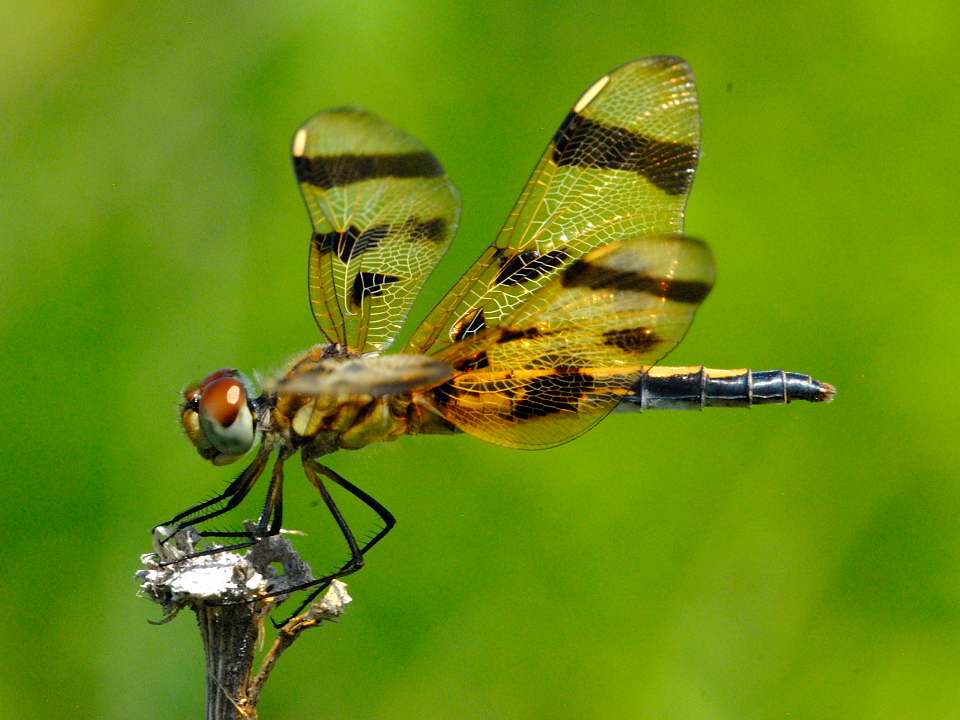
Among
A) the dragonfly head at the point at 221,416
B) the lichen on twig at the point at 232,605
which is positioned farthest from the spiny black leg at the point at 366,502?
the lichen on twig at the point at 232,605

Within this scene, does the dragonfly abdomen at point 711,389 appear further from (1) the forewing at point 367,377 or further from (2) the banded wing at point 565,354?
(1) the forewing at point 367,377

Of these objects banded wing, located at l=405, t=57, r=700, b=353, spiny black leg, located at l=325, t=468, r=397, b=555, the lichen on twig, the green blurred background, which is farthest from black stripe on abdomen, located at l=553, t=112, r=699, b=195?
the lichen on twig

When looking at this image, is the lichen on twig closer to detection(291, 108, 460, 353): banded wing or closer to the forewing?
the forewing

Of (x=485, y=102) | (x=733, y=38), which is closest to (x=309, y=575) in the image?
(x=485, y=102)

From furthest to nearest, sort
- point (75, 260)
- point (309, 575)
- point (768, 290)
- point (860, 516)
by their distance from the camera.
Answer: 1. point (75, 260)
2. point (768, 290)
3. point (860, 516)
4. point (309, 575)

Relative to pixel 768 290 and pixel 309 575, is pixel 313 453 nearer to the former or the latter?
pixel 309 575

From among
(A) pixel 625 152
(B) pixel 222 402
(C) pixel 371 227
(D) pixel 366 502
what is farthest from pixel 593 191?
(B) pixel 222 402
